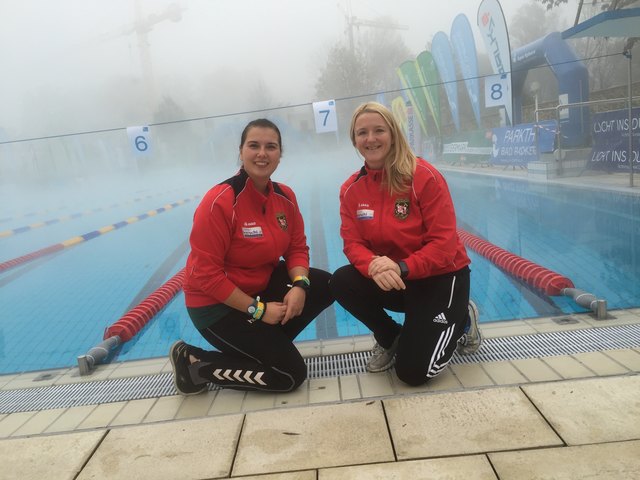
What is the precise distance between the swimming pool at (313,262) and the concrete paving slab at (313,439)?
157 cm

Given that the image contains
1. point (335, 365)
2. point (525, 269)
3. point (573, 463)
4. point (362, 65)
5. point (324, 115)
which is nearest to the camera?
point (573, 463)

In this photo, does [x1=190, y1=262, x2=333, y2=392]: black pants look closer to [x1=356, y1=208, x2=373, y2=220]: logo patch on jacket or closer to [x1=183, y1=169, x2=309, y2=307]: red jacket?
[x1=183, y1=169, x2=309, y2=307]: red jacket

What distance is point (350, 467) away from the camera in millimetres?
1509

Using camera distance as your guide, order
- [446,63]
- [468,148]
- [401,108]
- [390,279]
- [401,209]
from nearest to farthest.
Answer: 1. [390,279]
2. [401,209]
3. [468,148]
4. [446,63]
5. [401,108]

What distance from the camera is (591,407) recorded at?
1707 mm

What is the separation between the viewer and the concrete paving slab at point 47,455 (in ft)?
5.41

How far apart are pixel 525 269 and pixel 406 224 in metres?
2.32

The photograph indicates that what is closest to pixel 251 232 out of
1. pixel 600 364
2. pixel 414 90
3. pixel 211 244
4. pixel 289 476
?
pixel 211 244

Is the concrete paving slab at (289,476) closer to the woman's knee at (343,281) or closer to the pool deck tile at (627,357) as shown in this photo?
the woman's knee at (343,281)

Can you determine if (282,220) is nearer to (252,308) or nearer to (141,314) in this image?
(252,308)

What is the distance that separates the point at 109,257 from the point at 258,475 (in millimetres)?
6233

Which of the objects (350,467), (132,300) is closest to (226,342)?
(350,467)

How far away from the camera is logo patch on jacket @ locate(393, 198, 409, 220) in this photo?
2141mm

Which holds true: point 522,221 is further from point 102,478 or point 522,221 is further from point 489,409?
point 102,478
